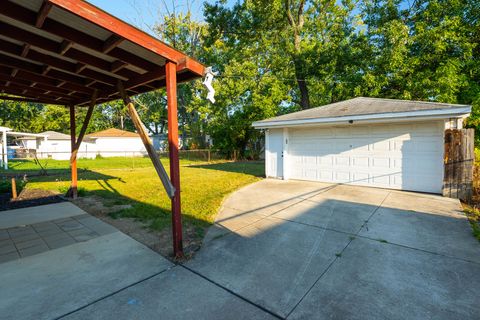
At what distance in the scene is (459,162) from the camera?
5.86 metres

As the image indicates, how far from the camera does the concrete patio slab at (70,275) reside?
7.55 feet

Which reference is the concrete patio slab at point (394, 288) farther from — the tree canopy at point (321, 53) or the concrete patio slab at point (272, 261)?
the tree canopy at point (321, 53)

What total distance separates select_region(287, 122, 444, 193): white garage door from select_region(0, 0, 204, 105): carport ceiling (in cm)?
599

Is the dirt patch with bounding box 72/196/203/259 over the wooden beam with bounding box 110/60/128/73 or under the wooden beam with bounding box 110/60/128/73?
under

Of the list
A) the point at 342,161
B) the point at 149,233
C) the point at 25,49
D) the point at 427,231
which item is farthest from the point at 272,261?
the point at 342,161

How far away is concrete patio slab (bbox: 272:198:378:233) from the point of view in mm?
4398

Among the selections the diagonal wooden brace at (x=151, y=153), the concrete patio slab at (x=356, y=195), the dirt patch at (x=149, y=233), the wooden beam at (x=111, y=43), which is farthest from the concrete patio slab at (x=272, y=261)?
the wooden beam at (x=111, y=43)

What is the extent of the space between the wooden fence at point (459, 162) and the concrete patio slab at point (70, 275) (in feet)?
23.6

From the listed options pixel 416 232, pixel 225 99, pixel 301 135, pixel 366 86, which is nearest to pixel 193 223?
pixel 416 232

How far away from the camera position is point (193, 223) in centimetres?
455

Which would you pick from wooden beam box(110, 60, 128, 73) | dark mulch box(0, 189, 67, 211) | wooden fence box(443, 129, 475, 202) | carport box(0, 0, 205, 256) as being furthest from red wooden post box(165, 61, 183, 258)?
wooden fence box(443, 129, 475, 202)

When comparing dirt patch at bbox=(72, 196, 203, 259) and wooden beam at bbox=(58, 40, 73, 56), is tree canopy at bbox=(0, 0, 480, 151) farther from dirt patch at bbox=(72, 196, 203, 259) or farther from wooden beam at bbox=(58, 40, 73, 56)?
wooden beam at bbox=(58, 40, 73, 56)

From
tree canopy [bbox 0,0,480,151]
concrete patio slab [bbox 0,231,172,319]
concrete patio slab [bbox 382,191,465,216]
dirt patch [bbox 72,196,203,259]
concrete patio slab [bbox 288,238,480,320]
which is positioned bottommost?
concrete patio slab [bbox 288,238,480,320]

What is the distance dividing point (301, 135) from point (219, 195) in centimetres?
420
